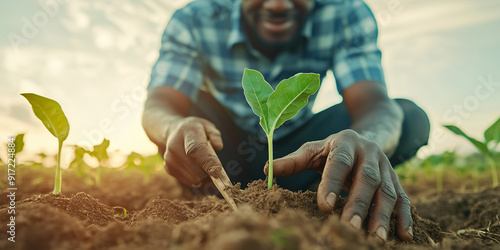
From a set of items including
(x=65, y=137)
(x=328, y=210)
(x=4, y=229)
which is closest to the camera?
(x=4, y=229)

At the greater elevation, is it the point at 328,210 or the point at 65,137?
the point at 65,137

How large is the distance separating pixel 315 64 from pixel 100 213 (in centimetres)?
267

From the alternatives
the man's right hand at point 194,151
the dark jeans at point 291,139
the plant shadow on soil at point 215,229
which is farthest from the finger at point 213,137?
the dark jeans at point 291,139

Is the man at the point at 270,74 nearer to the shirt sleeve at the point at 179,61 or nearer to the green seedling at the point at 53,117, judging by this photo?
the shirt sleeve at the point at 179,61

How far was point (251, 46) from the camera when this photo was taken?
3404 millimetres

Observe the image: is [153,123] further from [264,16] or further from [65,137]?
[264,16]

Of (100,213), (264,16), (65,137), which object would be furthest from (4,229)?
(264,16)

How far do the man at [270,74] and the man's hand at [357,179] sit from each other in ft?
2.74

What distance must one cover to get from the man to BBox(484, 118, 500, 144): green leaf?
0.71 metres

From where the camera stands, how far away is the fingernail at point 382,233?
1223mm

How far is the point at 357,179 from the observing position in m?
1.34

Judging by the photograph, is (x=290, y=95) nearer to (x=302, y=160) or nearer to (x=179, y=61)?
(x=302, y=160)

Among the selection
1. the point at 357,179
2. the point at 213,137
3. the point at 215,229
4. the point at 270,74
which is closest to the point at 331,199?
the point at 357,179

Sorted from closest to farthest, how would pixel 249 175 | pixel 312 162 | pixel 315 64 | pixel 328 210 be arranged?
pixel 328 210 → pixel 312 162 → pixel 249 175 → pixel 315 64
